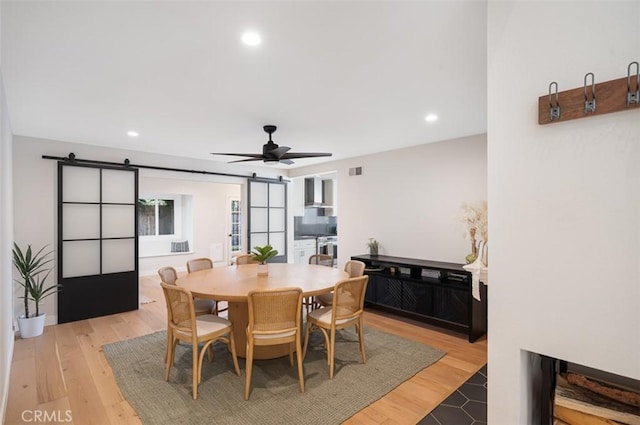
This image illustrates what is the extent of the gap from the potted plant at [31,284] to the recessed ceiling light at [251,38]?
155 inches

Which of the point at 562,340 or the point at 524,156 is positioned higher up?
the point at 524,156

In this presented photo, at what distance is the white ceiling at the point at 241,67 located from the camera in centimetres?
165

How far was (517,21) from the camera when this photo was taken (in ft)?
4.73

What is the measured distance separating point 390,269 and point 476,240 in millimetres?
1297

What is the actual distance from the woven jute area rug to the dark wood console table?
2.09 ft

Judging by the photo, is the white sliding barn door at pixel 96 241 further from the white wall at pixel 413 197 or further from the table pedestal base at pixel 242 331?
the white wall at pixel 413 197

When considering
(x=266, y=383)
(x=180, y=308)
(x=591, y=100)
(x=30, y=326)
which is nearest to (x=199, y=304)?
(x=180, y=308)

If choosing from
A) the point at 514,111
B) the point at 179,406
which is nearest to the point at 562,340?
the point at 514,111

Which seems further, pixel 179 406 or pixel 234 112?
pixel 234 112

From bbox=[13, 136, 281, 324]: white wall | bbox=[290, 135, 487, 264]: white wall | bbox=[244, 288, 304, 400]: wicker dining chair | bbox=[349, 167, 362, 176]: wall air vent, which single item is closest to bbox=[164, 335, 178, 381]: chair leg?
bbox=[244, 288, 304, 400]: wicker dining chair

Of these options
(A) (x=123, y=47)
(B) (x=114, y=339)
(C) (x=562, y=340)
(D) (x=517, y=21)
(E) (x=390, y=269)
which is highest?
(A) (x=123, y=47)

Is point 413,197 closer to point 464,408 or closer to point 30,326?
point 464,408

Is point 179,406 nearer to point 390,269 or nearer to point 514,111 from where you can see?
point 514,111

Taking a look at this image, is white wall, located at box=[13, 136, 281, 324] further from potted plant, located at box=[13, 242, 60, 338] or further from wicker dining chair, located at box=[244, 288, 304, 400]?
wicker dining chair, located at box=[244, 288, 304, 400]
